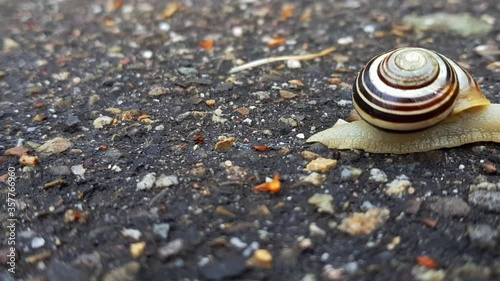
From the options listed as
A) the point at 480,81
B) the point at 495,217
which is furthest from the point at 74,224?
the point at 480,81

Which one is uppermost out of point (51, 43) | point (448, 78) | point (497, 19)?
point (448, 78)

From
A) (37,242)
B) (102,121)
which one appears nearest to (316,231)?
(37,242)

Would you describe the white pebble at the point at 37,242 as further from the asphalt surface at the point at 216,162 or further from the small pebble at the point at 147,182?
the small pebble at the point at 147,182

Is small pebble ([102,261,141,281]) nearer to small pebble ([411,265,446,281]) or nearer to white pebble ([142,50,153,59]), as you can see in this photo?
small pebble ([411,265,446,281])

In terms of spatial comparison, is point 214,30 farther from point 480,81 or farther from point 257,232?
point 257,232

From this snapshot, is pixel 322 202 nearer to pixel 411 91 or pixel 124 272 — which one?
pixel 411 91

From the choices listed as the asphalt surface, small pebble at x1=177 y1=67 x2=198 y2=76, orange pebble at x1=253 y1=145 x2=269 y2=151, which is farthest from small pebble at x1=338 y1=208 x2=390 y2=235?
small pebble at x1=177 y1=67 x2=198 y2=76

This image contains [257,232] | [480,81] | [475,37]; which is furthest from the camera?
[475,37]
